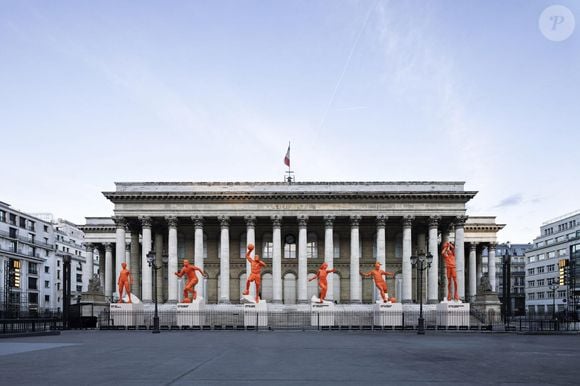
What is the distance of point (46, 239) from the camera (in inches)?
3809

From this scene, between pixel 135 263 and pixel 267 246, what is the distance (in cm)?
1281

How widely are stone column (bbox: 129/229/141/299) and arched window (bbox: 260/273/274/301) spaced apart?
472 inches

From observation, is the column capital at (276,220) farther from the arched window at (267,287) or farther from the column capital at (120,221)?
the column capital at (120,221)

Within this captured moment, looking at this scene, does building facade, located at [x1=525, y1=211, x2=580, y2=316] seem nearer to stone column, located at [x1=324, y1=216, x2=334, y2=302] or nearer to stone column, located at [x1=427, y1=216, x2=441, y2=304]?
stone column, located at [x1=427, y1=216, x2=441, y2=304]

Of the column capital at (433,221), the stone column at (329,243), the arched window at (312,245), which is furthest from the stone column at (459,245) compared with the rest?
the arched window at (312,245)

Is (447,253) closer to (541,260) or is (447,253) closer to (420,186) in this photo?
(420,186)

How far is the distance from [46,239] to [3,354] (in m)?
84.0

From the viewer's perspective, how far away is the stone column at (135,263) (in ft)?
182

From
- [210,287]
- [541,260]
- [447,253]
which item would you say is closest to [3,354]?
[447,253]

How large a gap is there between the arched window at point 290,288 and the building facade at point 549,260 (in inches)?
2164

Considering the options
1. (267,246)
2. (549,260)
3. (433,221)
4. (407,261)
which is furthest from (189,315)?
(549,260)

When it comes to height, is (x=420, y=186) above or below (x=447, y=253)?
above

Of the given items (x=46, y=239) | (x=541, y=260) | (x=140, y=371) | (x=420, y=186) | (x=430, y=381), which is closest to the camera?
(x=430, y=381)

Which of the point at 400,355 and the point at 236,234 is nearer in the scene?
the point at 400,355
